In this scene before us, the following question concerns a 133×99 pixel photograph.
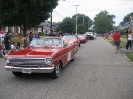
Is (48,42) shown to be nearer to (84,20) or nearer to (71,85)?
(71,85)

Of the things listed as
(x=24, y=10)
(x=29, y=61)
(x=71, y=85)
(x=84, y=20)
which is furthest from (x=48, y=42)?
(x=84, y=20)

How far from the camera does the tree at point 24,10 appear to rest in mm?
18672

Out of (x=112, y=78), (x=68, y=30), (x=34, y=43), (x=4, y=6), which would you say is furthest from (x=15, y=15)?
(x=68, y=30)

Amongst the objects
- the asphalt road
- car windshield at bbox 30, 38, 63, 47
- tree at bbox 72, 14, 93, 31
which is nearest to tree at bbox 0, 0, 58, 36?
car windshield at bbox 30, 38, 63, 47

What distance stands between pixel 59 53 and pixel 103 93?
2.45 meters

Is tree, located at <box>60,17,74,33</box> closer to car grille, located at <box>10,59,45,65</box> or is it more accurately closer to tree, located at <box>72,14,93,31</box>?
tree, located at <box>72,14,93,31</box>

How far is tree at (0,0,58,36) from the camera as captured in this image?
18672mm

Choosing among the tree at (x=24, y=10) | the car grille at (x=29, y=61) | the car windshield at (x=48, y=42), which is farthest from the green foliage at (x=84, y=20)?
the car grille at (x=29, y=61)

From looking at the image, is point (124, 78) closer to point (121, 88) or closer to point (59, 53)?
point (121, 88)

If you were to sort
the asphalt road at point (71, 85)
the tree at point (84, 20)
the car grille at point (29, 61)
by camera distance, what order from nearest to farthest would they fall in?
the asphalt road at point (71, 85) < the car grille at point (29, 61) < the tree at point (84, 20)

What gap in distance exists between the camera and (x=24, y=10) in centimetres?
1905

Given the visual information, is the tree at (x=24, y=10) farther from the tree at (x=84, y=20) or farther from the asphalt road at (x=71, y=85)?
the tree at (x=84, y=20)

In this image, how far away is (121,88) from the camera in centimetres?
547

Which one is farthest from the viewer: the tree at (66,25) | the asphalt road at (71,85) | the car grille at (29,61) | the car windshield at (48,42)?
the tree at (66,25)
